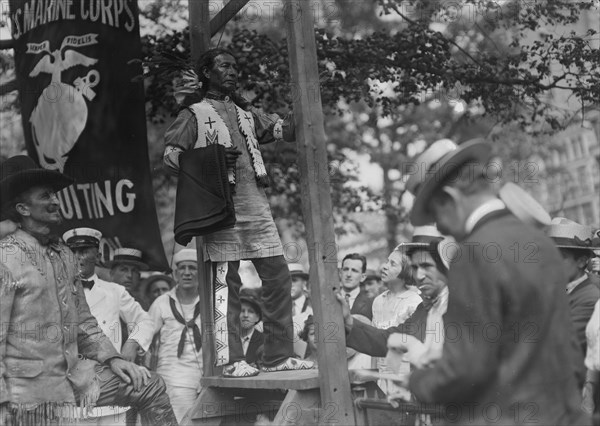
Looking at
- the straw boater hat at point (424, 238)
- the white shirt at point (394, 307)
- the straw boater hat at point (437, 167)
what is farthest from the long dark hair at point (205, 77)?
the straw boater hat at point (437, 167)

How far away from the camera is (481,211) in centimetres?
269

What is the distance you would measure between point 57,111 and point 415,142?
11269 millimetres

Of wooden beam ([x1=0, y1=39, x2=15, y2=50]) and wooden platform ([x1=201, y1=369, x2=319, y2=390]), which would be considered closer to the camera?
wooden platform ([x1=201, y1=369, x2=319, y2=390])

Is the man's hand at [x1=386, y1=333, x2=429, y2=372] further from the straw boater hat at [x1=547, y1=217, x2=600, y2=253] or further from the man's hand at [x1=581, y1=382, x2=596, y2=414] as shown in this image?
the straw boater hat at [x1=547, y1=217, x2=600, y2=253]

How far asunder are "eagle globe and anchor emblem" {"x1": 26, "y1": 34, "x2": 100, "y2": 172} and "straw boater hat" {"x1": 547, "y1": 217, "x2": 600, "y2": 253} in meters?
4.46

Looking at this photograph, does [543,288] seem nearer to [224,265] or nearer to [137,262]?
[224,265]

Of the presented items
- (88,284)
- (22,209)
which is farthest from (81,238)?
(22,209)

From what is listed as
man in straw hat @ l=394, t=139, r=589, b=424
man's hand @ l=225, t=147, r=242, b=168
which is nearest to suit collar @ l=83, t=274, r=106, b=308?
man's hand @ l=225, t=147, r=242, b=168

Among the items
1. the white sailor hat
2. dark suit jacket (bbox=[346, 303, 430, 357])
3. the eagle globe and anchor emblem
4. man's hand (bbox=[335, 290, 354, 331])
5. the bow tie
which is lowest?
dark suit jacket (bbox=[346, 303, 430, 357])

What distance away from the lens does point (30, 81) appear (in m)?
7.60

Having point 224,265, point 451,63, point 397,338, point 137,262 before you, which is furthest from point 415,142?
point 397,338

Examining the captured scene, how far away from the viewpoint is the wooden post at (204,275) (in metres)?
5.47

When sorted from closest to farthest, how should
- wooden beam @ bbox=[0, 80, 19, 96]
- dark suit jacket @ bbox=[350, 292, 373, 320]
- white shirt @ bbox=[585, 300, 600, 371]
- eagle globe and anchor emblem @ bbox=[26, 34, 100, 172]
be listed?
white shirt @ bbox=[585, 300, 600, 371] → dark suit jacket @ bbox=[350, 292, 373, 320] → eagle globe and anchor emblem @ bbox=[26, 34, 100, 172] → wooden beam @ bbox=[0, 80, 19, 96]

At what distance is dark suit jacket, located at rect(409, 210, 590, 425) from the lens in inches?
99.1
